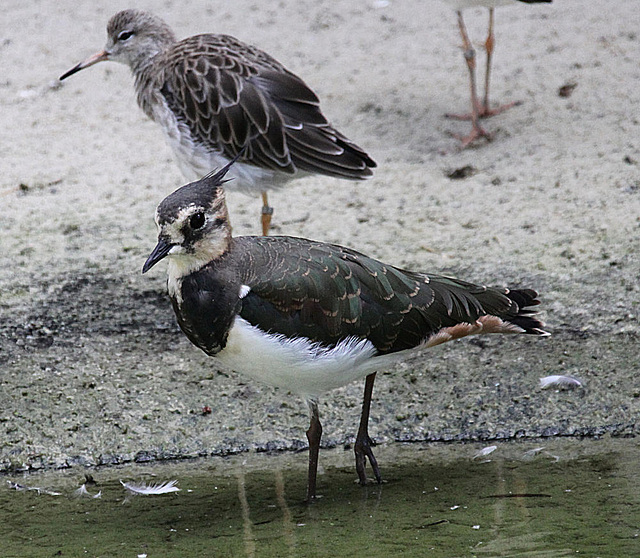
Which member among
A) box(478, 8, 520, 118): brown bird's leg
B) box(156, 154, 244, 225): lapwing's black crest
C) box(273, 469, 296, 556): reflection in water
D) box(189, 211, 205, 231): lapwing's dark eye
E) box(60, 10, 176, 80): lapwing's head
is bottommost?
box(273, 469, 296, 556): reflection in water

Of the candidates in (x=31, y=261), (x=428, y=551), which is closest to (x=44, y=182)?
(x=31, y=261)

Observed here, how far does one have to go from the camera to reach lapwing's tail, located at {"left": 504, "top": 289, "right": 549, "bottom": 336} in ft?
15.7

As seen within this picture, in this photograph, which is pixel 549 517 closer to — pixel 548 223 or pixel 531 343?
pixel 531 343

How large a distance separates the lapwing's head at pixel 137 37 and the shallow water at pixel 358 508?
354 centimetres

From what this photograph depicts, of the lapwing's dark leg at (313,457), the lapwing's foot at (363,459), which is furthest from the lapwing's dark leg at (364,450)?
the lapwing's dark leg at (313,457)

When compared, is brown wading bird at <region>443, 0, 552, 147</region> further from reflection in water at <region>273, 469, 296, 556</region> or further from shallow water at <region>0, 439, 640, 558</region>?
reflection in water at <region>273, 469, 296, 556</region>

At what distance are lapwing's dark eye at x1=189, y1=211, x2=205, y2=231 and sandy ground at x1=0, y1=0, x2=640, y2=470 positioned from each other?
118cm

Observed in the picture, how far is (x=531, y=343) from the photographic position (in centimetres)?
550

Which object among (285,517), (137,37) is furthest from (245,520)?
(137,37)

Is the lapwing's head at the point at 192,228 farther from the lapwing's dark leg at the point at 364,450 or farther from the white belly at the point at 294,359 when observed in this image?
the lapwing's dark leg at the point at 364,450

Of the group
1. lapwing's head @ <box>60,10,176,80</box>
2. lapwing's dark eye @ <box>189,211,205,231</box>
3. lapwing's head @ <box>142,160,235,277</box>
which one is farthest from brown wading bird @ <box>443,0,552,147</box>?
lapwing's dark eye @ <box>189,211,205,231</box>

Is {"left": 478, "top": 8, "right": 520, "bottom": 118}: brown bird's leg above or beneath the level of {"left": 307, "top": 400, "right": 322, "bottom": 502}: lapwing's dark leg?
above

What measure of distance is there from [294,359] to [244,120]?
246 cm

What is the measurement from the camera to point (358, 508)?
4.43m
